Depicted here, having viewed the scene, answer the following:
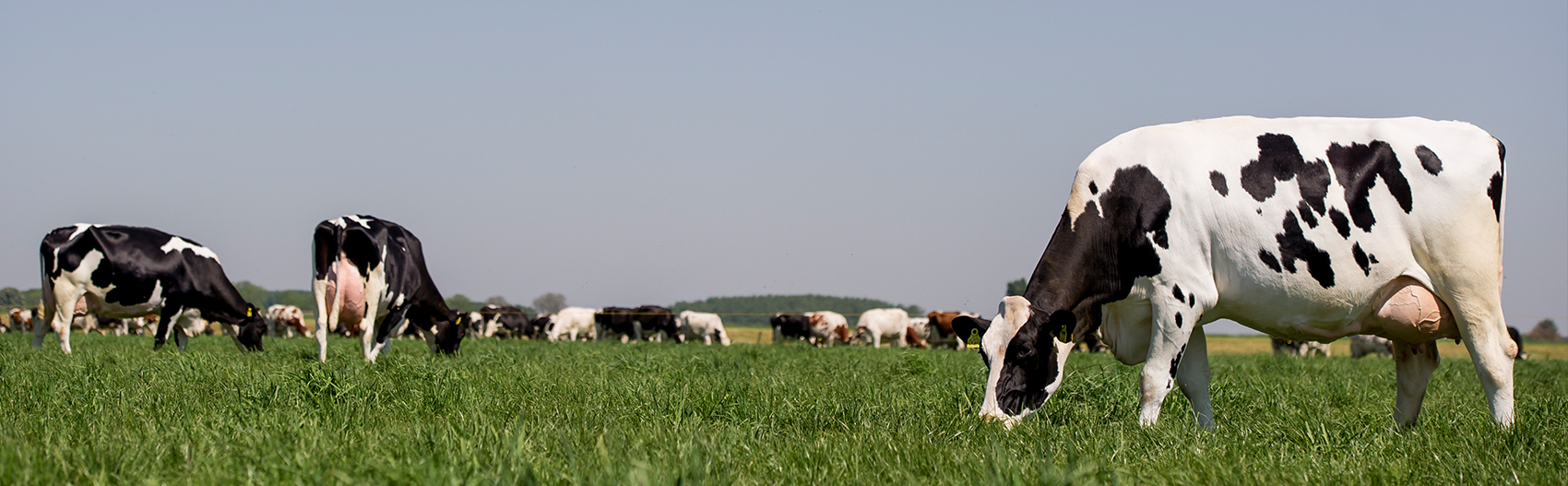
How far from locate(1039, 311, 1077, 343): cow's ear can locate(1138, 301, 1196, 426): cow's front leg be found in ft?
1.49

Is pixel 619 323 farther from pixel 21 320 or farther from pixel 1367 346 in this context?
pixel 1367 346

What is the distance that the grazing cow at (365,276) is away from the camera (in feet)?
43.4

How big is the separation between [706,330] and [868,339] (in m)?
6.93

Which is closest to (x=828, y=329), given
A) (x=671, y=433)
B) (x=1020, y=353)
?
(x=1020, y=353)

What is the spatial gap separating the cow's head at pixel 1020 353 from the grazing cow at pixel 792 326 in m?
38.5

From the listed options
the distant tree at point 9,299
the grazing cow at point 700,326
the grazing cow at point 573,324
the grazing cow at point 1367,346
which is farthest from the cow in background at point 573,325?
the grazing cow at point 1367,346

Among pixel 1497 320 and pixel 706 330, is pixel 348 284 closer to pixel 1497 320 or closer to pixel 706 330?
pixel 1497 320

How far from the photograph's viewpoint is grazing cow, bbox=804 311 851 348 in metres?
45.7

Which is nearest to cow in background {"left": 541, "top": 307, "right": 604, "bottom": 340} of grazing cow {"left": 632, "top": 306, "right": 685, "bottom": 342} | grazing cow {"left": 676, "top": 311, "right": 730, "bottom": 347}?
grazing cow {"left": 632, "top": 306, "right": 685, "bottom": 342}

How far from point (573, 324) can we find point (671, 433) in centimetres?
4535

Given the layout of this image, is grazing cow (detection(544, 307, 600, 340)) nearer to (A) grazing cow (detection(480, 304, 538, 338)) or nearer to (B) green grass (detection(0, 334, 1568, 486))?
(A) grazing cow (detection(480, 304, 538, 338))

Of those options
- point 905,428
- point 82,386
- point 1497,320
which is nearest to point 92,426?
point 82,386

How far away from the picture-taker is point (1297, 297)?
6.36 metres

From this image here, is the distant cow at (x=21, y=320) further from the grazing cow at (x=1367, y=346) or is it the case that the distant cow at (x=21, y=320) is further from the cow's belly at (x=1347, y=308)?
the cow's belly at (x=1347, y=308)
